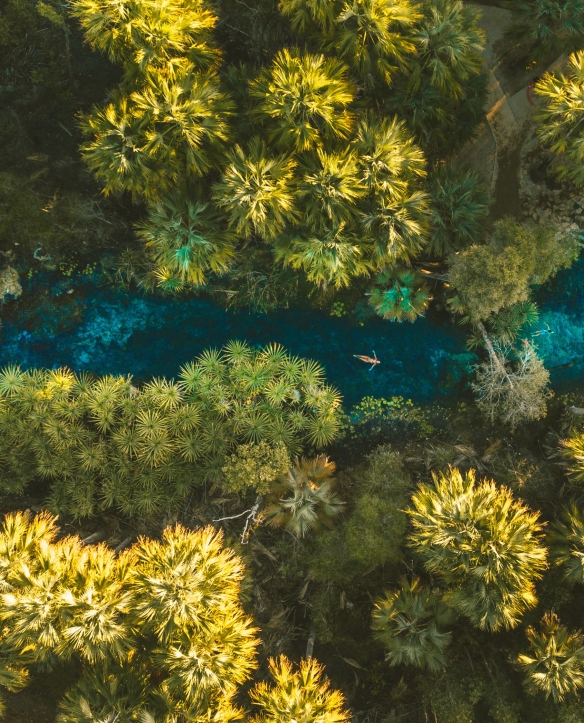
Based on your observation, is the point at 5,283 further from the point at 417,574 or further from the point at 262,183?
the point at 417,574

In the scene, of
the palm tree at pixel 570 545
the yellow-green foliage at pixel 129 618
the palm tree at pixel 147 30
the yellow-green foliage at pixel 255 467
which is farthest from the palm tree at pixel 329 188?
the palm tree at pixel 570 545

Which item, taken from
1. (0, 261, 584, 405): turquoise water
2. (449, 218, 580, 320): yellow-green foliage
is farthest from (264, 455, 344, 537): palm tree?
(449, 218, 580, 320): yellow-green foliage

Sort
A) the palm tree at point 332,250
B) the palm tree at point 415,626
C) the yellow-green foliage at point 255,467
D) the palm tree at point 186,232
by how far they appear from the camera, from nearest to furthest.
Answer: the palm tree at point 332,250 < the palm tree at point 186,232 < the palm tree at point 415,626 < the yellow-green foliage at point 255,467

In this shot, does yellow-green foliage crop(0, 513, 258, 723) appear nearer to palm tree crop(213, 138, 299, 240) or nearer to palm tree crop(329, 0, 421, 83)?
palm tree crop(213, 138, 299, 240)

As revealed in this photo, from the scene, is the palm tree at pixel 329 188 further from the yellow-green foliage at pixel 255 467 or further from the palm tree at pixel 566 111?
the yellow-green foliage at pixel 255 467

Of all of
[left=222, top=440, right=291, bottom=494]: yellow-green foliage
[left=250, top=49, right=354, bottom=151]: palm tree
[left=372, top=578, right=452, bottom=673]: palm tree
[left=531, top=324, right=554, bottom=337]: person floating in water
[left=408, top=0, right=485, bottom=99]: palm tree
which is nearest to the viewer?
[left=250, top=49, right=354, bottom=151]: palm tree

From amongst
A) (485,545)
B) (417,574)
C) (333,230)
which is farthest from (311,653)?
(333,230)
